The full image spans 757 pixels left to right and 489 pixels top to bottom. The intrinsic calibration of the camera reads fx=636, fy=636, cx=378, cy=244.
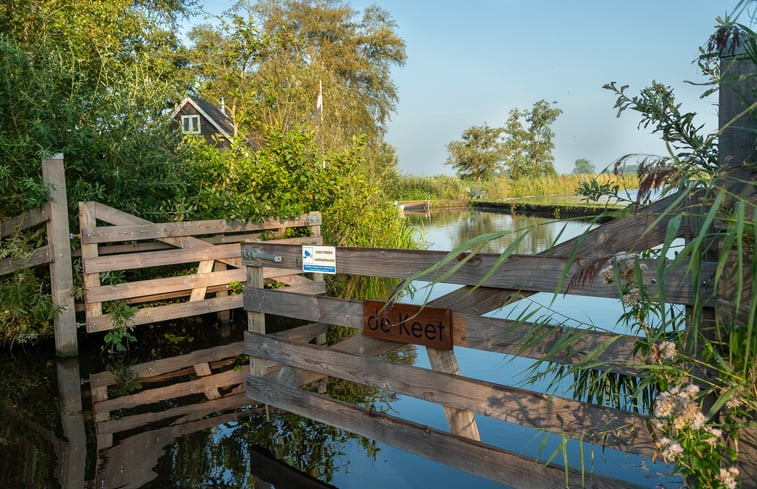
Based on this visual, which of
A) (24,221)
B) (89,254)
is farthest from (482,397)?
(24,221)

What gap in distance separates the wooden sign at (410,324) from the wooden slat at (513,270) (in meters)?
0.20

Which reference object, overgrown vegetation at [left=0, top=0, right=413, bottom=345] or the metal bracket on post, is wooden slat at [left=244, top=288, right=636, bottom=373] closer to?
the metal bracket on post

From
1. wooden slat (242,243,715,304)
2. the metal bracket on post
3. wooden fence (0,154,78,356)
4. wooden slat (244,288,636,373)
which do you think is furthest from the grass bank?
wooden slat (242,243,715,304)

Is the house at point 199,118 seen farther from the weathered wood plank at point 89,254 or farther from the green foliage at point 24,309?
the weathered wood plank at point 89,254

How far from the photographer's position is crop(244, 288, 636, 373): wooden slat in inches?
105

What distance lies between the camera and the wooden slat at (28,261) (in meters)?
6.91

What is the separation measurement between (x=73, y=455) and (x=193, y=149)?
5.44 m

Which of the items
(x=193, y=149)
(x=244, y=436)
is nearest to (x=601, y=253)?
(x=244, y=436)

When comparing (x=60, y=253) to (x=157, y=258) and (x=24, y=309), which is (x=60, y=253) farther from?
(x=157, y=258)

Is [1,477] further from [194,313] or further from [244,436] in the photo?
[194,313]

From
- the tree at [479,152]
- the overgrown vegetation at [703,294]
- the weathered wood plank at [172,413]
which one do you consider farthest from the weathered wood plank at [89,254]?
the tree at [479,152]

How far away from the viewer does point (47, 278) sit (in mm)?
7504

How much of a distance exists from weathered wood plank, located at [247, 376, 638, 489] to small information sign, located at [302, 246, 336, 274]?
834 mm

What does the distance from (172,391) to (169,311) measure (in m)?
2.05
